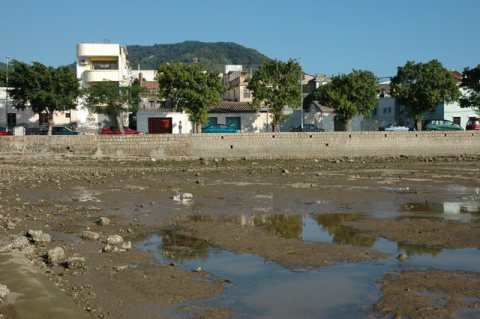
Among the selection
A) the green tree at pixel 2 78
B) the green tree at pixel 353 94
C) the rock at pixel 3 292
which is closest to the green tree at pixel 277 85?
the green tree at pixel 353 94

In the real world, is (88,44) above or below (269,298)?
above

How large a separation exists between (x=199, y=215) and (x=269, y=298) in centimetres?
888

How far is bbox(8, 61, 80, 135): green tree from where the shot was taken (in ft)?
178

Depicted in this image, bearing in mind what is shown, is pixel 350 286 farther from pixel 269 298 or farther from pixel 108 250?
pixel 108 250

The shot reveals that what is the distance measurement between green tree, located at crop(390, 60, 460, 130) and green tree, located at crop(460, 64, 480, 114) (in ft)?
3.18

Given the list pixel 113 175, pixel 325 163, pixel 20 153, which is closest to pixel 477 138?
pixel 325 163

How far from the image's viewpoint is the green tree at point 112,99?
58781 mm

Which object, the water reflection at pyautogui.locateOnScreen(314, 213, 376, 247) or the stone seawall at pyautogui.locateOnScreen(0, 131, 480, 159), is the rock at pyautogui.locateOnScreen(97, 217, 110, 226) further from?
the stone seawall at pyautogui.locateOnScreen(0, 131, 480, 159)

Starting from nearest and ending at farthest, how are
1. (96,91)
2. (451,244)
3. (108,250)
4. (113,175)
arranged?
(108,250), (451,244), (113,175), (96,91)

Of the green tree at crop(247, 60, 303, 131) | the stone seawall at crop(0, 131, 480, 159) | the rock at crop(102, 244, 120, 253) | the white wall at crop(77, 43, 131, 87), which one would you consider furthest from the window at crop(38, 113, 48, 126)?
the rock at crop(102, 244, 120, 253)

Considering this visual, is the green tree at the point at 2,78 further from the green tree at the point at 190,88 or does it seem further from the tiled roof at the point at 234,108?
the tiled roof at the point at 234,108

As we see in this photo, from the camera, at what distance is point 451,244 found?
1448cm

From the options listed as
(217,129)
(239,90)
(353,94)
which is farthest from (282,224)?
(239,90)

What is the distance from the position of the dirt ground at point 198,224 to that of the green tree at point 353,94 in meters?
19.5
